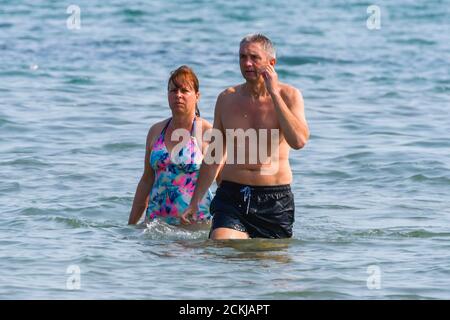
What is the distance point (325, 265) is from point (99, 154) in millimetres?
5293

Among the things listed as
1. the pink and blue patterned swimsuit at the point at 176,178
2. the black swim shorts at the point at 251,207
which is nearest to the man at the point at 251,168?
the black swim shorts at the point at 251,207

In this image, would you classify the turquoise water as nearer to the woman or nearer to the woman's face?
the woman

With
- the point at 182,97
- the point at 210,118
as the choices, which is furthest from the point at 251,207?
the point at 210,118

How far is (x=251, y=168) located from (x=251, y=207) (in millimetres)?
279

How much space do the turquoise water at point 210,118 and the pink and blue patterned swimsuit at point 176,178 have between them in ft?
0.63

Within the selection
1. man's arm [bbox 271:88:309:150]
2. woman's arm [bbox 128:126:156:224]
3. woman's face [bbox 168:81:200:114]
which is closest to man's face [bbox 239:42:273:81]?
man's arm [bbox 271:88:309:150]

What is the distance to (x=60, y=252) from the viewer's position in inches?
342

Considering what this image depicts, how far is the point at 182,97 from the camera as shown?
8930mm

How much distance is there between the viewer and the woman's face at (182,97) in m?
8.90

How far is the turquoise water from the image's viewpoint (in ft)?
26.4

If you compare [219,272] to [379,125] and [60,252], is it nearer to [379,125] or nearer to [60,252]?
[60,252]

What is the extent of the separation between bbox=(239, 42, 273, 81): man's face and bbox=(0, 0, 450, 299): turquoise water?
1.33 m

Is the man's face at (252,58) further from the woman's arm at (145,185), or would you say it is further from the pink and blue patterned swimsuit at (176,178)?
the woman's arm at (145,185)

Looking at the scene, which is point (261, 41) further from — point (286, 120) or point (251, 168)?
point (251, 168)
